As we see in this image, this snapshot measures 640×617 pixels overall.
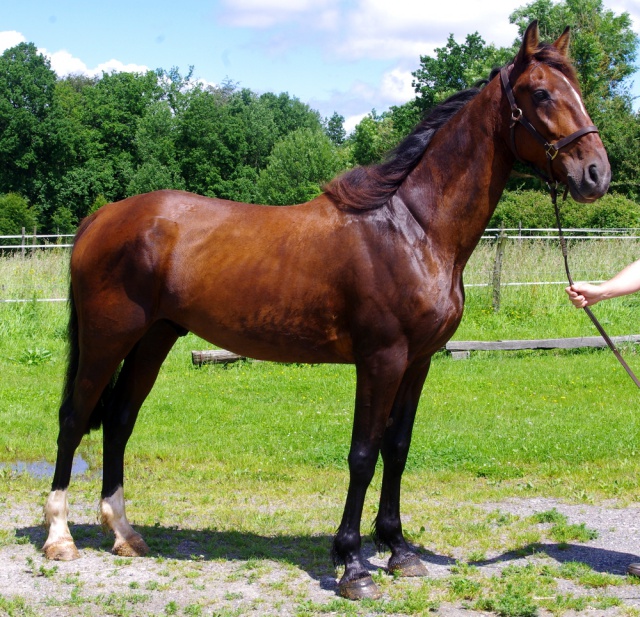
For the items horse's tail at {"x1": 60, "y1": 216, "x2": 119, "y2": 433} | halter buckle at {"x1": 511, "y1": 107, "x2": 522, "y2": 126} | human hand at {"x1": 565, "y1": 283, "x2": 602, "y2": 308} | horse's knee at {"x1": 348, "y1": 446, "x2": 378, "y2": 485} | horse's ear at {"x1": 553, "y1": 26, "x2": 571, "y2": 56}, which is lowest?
horse's knee at {"x1": 348, "y1": 446, "x2": 378, "y2": 485}

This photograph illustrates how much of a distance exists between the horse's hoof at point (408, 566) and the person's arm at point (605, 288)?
5.85 ft

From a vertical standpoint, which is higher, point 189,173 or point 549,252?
point 189,173

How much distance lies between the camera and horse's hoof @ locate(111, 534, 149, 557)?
4.57 m

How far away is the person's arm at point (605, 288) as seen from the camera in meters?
3.86

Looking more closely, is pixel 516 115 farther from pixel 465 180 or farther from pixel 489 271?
pixel 489 271

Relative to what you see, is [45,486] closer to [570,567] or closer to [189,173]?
[570,567]

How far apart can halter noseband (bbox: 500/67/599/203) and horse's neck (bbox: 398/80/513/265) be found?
8 centimetres

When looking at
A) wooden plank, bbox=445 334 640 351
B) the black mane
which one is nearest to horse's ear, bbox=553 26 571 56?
the black mane

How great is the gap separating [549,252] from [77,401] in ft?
43.2

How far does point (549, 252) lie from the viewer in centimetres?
1592

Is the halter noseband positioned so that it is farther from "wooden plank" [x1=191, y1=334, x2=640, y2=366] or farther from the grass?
"wooden plank" [x1=191, y1=334, x2=640, y2=366]

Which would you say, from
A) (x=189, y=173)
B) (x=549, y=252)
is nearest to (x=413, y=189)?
(x=549, y=252)

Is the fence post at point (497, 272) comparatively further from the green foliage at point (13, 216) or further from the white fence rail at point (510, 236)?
the green foliage at point (13, 216)

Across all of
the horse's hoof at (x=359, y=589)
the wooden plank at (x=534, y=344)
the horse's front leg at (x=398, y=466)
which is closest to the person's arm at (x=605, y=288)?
the horse's front leg at (x=398, y=466)
